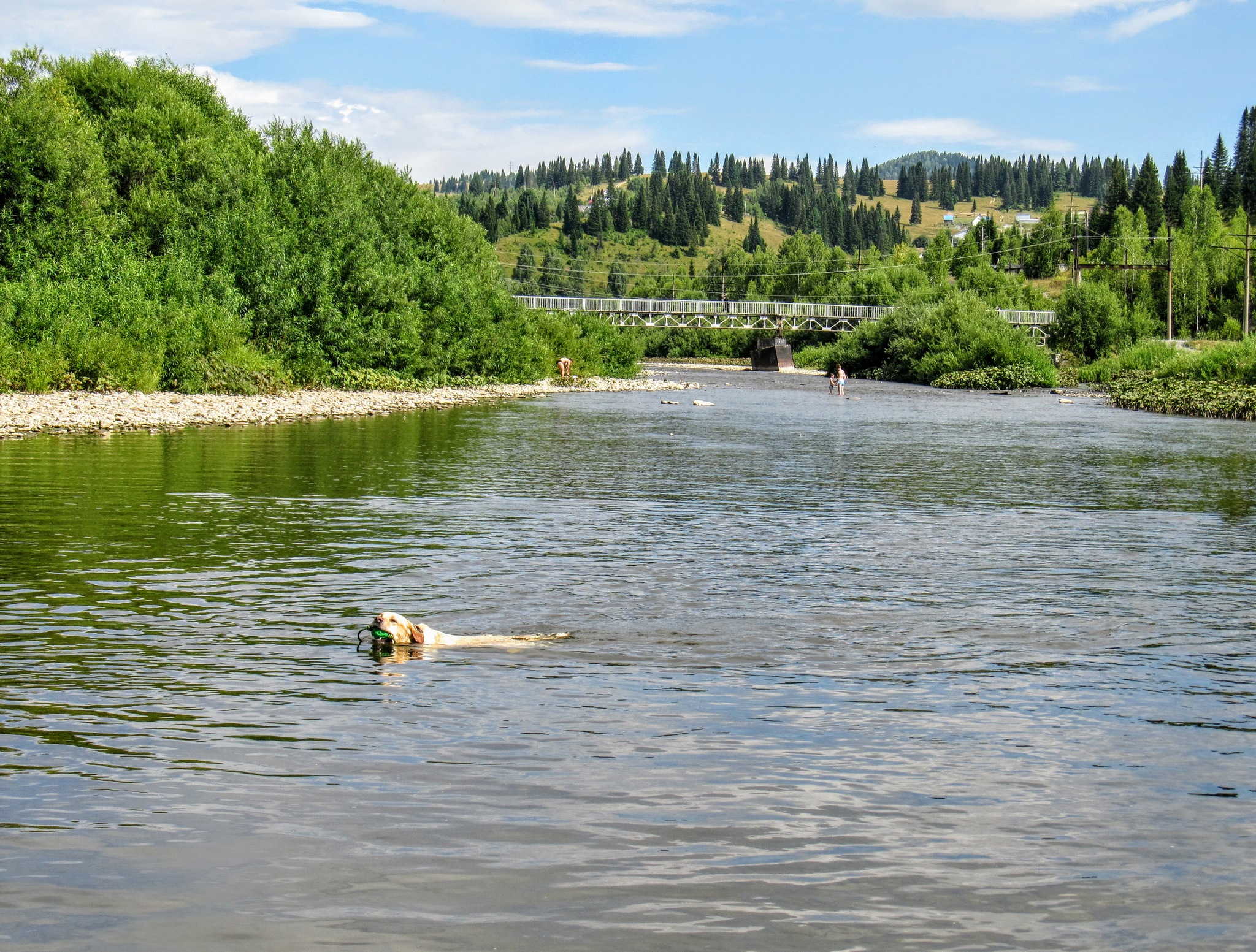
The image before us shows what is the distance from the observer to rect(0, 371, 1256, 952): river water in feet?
22.3

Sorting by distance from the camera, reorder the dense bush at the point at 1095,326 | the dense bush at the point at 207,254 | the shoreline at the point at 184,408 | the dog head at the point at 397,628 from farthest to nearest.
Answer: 1. the dense bush at the point at 1095,326
2. the dense bush at the point at 207,254
3. the shoreline at the point at 184,408
4. the dog head at the point at 397,628

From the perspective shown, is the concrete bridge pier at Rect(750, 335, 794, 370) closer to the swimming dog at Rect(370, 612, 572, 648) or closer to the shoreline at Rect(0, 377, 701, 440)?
the shoreline at Rect(0, 377, 701, 440)

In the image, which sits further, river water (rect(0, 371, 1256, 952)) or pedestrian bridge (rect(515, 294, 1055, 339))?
pedestrian bridge (rect(515, 294, 1055, 339))

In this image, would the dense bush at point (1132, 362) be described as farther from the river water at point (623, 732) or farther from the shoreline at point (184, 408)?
the river water at point (623, 732)

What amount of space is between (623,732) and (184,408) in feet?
131

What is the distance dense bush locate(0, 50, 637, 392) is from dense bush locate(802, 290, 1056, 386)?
41761 mm

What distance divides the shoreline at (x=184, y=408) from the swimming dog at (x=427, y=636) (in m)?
26.5

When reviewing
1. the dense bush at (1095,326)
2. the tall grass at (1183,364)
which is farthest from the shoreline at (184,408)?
the dense bush at (1095,326)

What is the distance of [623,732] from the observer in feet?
32.4

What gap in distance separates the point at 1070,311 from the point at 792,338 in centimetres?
7363

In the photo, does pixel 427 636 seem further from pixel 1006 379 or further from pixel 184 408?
pixel 1006 379

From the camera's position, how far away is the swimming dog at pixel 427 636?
12.2 meters

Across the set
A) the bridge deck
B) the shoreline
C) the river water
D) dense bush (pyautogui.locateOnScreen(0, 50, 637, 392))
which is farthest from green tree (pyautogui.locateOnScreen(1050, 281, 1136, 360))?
the river water

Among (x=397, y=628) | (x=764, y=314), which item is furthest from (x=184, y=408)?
(x=764, y=314)
